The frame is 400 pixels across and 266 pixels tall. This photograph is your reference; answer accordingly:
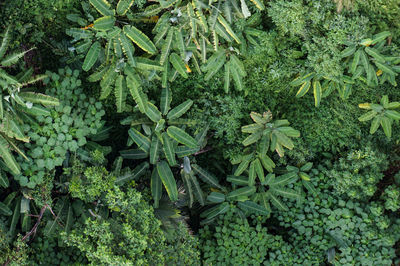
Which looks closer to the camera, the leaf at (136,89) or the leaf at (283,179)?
the leaf at (136,89)

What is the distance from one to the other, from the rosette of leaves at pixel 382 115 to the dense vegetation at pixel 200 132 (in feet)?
0.08

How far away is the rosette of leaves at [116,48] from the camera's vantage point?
15.7ft

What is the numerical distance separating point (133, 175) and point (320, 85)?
2.75 m

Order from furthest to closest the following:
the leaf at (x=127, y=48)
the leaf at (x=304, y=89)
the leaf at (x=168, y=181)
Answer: the leaf at (x=304, y=89) < the leaf at (x=168, y=181) < the leaf at (x=127, y=48)

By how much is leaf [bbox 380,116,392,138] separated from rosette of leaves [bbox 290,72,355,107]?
58cm

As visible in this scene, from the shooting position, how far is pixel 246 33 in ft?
18.1

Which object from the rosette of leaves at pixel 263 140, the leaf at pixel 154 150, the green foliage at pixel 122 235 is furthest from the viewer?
the rosette of leaves at pixel 263 140

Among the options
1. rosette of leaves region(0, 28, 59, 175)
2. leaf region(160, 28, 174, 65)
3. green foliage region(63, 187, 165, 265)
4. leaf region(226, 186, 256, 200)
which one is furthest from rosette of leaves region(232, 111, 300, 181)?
rosette of leaves region(0, 28, 59, 175)

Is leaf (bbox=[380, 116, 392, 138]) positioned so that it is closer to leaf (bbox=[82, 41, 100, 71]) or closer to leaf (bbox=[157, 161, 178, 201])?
leaf (bbox=[157, 161, 178, 201])

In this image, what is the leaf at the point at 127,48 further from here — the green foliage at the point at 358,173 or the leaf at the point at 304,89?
the green foliage at the point at 358,173

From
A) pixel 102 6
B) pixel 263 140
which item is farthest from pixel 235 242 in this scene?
pixel 102 6

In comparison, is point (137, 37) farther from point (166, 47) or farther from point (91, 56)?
point (91, 56)

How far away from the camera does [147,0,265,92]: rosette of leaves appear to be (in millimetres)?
4902

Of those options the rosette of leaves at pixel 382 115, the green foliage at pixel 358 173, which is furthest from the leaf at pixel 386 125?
the green foliage at pixel 358 173
